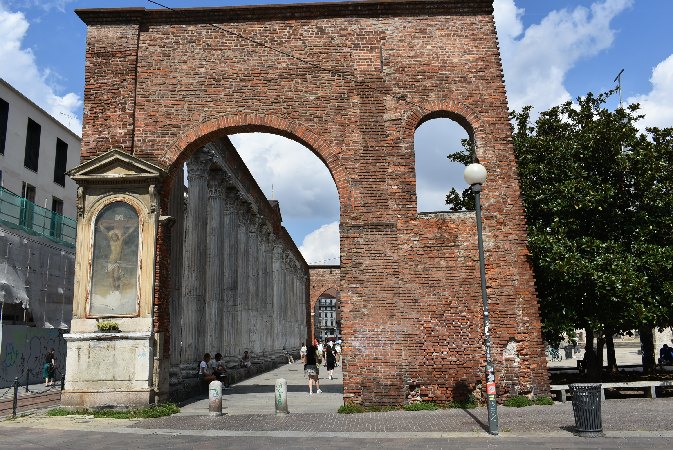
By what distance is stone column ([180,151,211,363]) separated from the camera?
19156 millimetres

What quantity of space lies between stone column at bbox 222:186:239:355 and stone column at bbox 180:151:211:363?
3.89 meters

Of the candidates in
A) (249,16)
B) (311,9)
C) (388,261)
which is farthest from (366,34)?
(388,261)

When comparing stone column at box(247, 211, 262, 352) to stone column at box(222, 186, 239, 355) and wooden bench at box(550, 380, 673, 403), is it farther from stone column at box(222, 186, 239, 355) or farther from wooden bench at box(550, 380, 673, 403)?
wooden bench at box(550, 380, 673, 403)

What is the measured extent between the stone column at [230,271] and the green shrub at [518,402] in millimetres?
14138

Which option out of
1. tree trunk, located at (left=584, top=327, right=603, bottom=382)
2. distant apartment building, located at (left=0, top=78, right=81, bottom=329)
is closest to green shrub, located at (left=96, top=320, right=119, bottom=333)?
distant apartment building, located at (left=0, top=78, right=81, bottom=329)

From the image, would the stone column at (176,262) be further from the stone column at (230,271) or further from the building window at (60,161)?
the building window at (60,161)

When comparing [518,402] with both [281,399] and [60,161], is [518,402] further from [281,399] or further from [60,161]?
[60,161]

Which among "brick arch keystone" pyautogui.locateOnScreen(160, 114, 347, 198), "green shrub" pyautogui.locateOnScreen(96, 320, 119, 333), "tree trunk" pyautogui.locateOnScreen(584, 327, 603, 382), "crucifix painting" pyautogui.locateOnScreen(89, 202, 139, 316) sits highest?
"brick arch keystone" pyautogui.locateOnScreen(160, 114, 347, 198)

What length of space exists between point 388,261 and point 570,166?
6.68m

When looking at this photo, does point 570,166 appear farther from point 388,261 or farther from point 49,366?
point 49,366

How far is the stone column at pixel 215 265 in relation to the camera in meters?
22.0

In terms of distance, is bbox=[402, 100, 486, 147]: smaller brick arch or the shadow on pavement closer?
the shadow on pavement

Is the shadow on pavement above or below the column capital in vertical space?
below

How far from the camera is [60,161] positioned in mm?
29891
